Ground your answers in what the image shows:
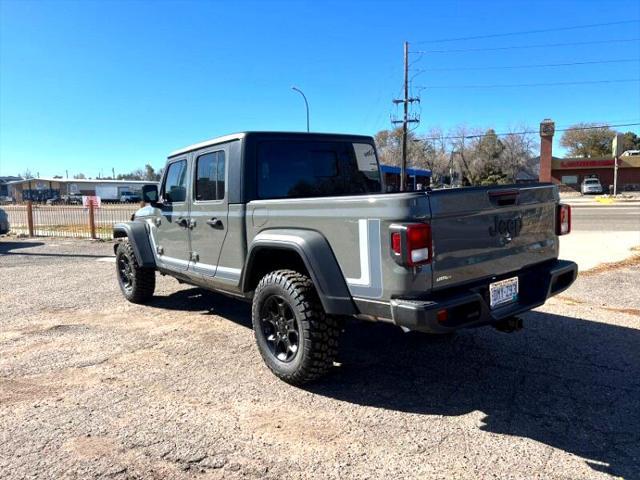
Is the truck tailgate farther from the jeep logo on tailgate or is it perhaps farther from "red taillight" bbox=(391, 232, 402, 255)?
"red taillight" bbox=(391, 232, 402, 255)

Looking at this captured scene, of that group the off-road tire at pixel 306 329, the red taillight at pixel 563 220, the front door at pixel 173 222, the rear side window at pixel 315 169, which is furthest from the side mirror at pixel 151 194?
the red taillight at pixel 563 220

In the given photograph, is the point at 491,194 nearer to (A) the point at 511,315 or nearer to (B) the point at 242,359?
(A) the point at 511,315

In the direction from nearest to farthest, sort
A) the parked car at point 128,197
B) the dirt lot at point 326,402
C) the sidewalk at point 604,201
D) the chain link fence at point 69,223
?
the dirt lot at point 326,402
the chain link fence at point 69,223
the sidewalk at point 604,201
the parked car at point 128,197

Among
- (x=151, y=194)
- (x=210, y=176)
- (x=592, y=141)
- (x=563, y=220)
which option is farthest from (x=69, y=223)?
(x=592, y=141)

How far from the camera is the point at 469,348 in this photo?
4.71 meters

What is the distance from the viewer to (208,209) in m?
4.79

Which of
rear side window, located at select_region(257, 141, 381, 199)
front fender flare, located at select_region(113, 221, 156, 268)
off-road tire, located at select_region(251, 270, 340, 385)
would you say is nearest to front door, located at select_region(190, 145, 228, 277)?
rear side window, located at select_region(257, 141, 381, 199)

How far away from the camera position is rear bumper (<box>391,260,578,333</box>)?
3.01 metres

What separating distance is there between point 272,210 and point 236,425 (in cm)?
162

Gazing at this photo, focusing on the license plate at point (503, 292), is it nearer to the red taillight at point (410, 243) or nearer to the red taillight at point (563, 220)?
the red taillight at point (410, 243)

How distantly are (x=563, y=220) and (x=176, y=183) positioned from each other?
4014 mm

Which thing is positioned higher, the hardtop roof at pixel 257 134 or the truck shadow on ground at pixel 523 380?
the hardtop roof at pixel 257 134

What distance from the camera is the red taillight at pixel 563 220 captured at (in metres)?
4.16

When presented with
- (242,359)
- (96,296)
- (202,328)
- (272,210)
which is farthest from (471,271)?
(96,296)
